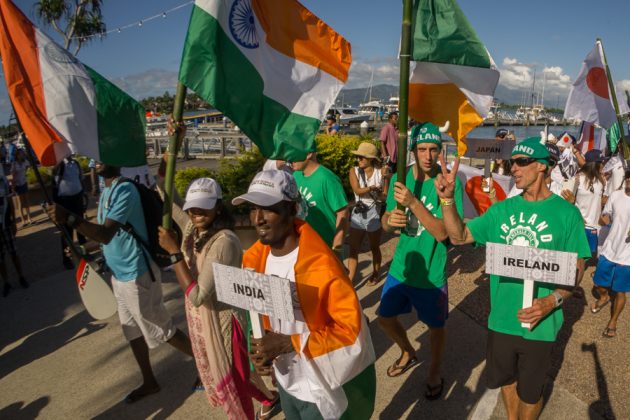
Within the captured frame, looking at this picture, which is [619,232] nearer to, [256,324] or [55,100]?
[256,324]

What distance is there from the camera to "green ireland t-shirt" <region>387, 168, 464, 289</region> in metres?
3.43

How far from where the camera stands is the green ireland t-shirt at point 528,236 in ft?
8.61

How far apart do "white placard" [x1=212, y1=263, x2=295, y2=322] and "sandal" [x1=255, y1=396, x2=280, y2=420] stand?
163 centimetres

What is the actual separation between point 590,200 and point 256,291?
5418 millimetres

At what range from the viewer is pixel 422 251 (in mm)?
3457

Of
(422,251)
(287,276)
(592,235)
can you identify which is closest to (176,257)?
(287,276)

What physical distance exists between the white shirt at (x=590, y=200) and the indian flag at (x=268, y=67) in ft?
14.5

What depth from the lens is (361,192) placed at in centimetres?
596

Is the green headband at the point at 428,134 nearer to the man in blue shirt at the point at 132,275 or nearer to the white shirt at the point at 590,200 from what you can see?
the man in blue shirt at the point at 132,275

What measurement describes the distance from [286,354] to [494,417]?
6.77 feet

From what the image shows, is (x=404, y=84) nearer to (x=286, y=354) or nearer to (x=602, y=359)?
(x=286, y=354)

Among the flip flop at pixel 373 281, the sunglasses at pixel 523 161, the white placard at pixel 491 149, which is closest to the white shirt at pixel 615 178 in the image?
the white placard at pixel 491 149

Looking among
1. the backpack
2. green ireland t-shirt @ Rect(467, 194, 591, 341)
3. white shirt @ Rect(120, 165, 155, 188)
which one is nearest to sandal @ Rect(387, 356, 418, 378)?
green ireland t-shirt @ Rect(467, 194, 591, 341)

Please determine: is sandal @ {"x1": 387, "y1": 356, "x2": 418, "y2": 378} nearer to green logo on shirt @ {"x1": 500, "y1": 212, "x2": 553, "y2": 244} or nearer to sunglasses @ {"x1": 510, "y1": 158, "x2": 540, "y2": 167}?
green logo on shirt @ {"x1": 500, "y1": 212, "x2": 553, "y2": 244}
